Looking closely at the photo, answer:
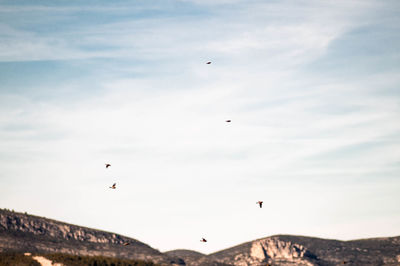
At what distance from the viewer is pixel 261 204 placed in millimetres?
117688

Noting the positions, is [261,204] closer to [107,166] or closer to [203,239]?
[203,239]

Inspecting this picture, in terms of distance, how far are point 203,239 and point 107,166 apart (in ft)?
87.1

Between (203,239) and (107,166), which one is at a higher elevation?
(107,166)

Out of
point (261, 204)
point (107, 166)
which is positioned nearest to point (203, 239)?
point (261, 204)

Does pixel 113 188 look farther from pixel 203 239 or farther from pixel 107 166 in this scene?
pixel 203 239

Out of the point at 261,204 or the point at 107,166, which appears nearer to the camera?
the point at 261,204

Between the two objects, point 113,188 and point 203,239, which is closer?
point 203,239

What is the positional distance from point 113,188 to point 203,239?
23365 mm

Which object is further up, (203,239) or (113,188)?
(113,188)

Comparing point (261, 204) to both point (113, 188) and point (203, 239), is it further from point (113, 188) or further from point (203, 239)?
point (113, 188)

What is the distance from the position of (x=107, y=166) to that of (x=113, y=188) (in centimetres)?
501

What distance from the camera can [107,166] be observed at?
13288 cm

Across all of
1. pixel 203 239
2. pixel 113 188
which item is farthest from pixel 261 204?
pixel 113 188

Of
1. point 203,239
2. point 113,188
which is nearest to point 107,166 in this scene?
point 113,188
